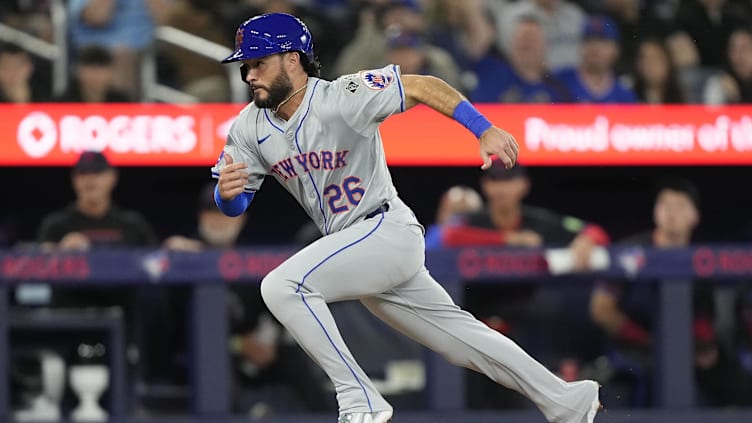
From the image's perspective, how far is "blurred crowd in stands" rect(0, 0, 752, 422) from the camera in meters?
6.71

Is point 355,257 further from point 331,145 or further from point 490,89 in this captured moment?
point 490,89

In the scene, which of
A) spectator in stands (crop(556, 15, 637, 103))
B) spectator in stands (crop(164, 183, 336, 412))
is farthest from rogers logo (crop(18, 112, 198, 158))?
spectator in stands (crop(556, 15, 637, 103))

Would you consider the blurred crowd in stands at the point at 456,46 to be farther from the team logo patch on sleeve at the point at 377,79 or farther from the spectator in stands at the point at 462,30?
the team logo patch on sleeve at the point at 377,79

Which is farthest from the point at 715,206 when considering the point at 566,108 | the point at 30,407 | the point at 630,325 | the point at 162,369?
the point at 30,407

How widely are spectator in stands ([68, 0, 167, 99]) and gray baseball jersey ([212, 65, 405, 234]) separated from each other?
132 inches

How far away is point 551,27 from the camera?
8.41 m

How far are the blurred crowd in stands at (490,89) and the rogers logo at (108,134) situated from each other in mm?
142

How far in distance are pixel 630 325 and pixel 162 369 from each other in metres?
2.35

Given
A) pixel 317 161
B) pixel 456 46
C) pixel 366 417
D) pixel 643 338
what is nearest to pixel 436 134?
pixel 456 46

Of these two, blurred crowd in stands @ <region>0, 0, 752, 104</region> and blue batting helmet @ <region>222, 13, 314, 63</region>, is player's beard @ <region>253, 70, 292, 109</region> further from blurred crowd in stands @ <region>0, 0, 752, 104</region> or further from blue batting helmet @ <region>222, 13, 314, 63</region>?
blurred crowd in stands @ <region>0, 0, 752, 104</region>

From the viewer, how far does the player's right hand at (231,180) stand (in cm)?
423

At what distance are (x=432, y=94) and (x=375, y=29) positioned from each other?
3888 mm

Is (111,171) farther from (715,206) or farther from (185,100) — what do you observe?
(715,206)

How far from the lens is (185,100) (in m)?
7.75
